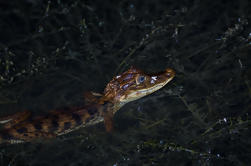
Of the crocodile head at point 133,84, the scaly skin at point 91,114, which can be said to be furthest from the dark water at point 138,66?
the crocodile head at point 133,84

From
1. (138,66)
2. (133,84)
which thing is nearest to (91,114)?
(133,84)

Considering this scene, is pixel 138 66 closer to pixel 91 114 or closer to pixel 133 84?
pixel 133 84

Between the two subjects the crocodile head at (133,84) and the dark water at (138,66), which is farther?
the crocodile head at (133,84)

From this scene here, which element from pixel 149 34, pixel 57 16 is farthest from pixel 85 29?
pixel 149 34

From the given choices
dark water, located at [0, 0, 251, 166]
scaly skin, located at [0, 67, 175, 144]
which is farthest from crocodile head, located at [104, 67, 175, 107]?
dark water, located at [0, 0, 251, 166]

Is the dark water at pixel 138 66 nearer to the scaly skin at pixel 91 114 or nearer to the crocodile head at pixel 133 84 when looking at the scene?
the scaly skin at pixel 91 114

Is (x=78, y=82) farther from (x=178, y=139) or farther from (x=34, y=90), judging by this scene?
(x=178, y=139)

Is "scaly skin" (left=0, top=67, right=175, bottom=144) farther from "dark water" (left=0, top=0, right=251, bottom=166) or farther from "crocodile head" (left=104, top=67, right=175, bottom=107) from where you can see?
"dark water" (left=0, top=0, right=251, bottom=166)
